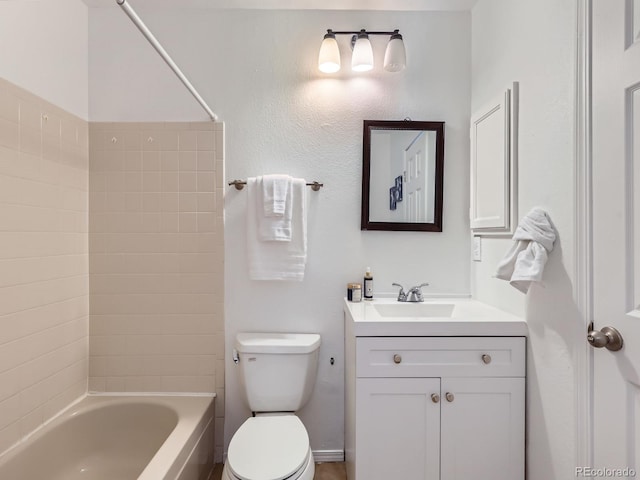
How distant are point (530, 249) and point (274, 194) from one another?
3.83ft

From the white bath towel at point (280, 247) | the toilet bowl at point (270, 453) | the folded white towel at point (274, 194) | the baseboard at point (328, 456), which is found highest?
the folded white towel at point (274, 194)

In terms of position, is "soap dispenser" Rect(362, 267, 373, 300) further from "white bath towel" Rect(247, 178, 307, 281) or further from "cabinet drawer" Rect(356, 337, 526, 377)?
"cabinet drawer" Rect(356, 337, 526, 377)

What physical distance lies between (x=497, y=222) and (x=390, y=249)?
1.88 feet

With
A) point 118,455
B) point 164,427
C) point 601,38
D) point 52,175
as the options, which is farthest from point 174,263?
point 601,38

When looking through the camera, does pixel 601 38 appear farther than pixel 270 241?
No

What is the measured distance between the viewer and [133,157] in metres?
1.92

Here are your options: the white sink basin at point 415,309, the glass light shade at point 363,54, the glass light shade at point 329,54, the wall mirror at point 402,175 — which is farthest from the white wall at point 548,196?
the glass light shade at point 329,54

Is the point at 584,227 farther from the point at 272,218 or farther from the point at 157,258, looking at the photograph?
the point at 157,258

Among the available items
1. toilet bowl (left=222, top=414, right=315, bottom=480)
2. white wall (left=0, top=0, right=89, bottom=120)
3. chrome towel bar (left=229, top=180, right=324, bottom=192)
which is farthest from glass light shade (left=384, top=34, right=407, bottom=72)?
toilet bowl (left=222, top=414, right=315, bottom=480)

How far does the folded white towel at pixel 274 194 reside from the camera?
181 centimetres

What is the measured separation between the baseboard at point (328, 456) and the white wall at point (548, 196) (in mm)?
949

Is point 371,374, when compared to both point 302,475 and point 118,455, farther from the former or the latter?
point 118,455

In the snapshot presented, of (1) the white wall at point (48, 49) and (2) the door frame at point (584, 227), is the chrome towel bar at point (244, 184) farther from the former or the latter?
(2) the door frame at point (584, 227)

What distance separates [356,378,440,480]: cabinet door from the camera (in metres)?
1.42
